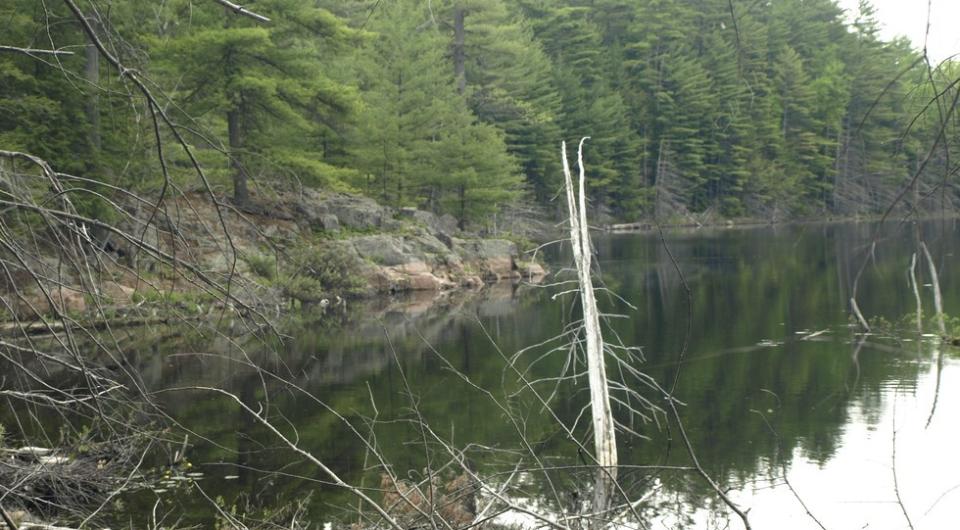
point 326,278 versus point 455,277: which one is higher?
point 326,278

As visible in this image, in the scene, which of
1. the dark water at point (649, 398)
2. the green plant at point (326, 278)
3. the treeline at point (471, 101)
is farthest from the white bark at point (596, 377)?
the green plant at point (326, 278)

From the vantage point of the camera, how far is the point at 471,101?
1631 inches

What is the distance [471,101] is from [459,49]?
2459 mm

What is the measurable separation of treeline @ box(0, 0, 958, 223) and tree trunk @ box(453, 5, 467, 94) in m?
0.08

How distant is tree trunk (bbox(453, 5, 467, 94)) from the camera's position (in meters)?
39.2

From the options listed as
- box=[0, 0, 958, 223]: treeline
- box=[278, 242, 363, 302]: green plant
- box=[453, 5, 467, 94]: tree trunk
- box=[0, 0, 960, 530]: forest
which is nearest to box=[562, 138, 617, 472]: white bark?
box=[0, 0, 960, 530]: forest

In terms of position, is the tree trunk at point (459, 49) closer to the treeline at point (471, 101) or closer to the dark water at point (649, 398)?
the treeline at point (471, 101)

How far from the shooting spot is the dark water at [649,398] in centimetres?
885

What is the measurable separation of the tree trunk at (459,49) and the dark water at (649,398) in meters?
15.9

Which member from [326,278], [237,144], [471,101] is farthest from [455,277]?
[471,101]

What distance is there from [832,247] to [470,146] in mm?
15042

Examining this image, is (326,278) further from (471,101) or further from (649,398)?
(471,101)

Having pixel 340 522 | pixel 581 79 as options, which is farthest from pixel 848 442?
pixel 581 79

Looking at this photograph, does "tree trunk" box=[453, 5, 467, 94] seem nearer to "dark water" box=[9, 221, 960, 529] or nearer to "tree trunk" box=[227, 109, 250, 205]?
"tree trunk" box=[227, 109, 250, 205]
